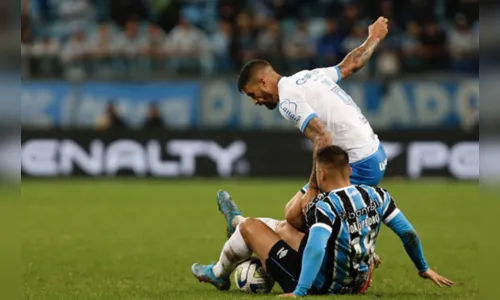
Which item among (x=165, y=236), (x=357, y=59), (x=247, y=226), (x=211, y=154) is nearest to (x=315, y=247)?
(x=247, y=226)

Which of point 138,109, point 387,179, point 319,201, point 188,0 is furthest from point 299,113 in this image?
point 188,0

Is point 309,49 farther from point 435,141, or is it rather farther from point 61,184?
point 61,184

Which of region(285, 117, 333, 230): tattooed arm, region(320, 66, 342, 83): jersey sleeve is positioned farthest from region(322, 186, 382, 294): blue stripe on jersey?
region(320, 66, 342, 83): jersey sleeve

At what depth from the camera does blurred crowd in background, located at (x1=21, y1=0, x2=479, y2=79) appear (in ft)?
79.2

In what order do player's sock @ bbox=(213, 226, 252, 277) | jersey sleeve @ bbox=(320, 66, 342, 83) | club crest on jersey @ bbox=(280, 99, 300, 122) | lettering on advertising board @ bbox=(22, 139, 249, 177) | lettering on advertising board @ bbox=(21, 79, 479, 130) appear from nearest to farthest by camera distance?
club crest on jersey @ bbox=(280, 99, 300, 122), player's sock @ bbox=(213, 226, 252, 277), jersey sleeve @ bbox=(320, 66, 342, 83), lettering on advertising board @ bbox=(22, 139, 249, 177), lettering on advertising board @ bbox=(21, 79, 479, 130)

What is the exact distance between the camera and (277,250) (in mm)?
7602

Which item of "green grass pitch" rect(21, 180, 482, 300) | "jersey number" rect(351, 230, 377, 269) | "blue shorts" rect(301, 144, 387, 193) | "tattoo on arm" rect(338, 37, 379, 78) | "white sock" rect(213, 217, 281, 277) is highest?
"tattoo on arm" rect(338, 37, 379, 78)

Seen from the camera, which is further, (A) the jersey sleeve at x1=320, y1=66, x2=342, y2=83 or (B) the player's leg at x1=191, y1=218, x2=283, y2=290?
(A) the jersey sleeve at x1=320, y1=66, x2=342, y2=83

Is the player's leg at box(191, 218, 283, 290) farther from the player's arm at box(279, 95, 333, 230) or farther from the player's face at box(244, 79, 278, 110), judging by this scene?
the player's face at box(244, 79, 278, 110)

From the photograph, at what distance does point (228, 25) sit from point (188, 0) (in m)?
1.77

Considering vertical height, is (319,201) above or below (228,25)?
below

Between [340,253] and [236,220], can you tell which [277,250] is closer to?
[340,253]

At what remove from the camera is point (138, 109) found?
24188 millimetres

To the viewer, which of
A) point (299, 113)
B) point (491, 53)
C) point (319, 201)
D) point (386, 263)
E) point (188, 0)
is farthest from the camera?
point (188, 0)
